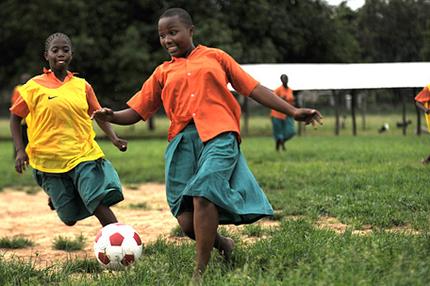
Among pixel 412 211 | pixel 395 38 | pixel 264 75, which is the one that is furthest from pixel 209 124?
pixel 395 38

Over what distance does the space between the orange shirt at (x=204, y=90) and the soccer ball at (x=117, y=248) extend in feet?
2.95

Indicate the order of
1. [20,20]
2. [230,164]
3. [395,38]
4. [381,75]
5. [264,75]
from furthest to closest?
[20,20]
[395,38]
[264,75]
[381,75]
[230,164]

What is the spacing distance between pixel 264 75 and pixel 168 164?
37.3 ft

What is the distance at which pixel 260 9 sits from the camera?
26.3 m

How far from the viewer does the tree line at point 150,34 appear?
24312mm

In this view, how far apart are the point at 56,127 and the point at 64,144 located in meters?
0.16

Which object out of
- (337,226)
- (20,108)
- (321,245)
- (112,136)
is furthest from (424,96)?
(20,108)

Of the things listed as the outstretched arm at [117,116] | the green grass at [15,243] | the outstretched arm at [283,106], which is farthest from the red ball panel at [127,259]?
the green grass at [15,243]

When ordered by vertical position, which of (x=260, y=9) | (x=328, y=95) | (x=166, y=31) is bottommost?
(x=328, y=95)

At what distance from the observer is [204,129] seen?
4.14 metres

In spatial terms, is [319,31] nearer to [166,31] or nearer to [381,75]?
[381,75]

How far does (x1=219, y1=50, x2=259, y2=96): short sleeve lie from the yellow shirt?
1.67m

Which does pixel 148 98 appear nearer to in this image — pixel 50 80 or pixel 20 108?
pixel 50 80

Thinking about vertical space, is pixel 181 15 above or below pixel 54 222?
above
